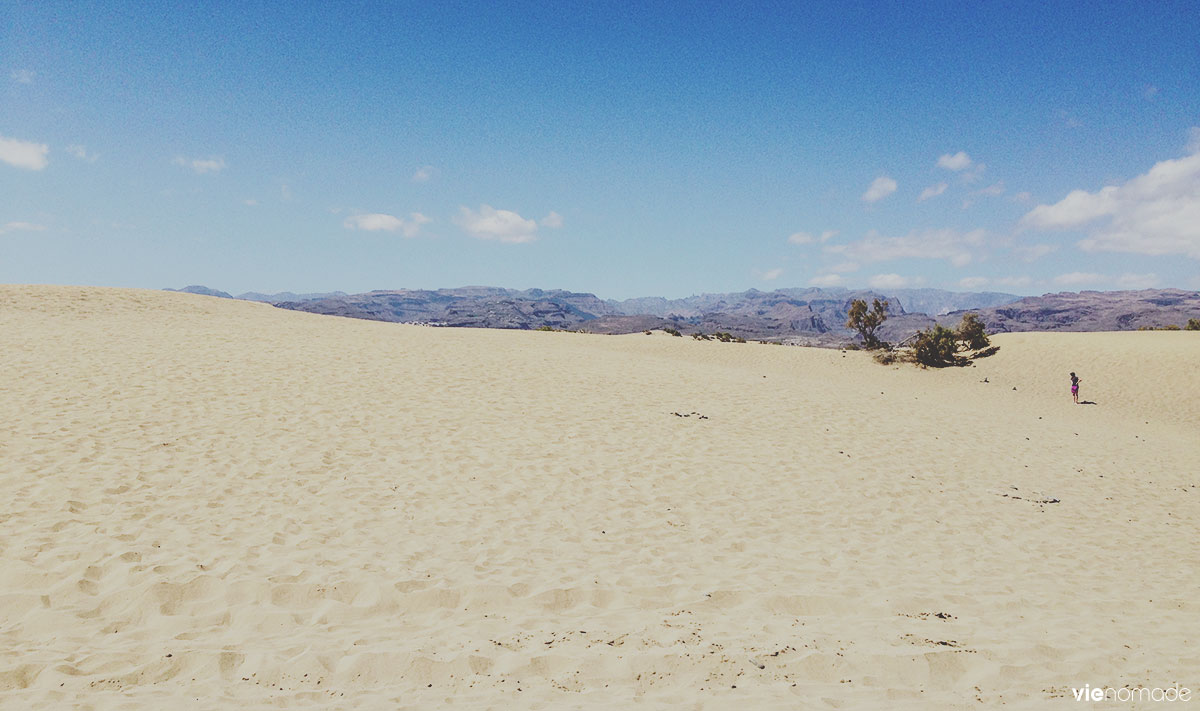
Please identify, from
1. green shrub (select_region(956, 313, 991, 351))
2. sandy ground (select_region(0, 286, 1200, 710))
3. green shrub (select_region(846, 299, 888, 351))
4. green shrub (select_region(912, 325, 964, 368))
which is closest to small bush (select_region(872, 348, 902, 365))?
green shrub (select_region(912, 325, 964, 368))

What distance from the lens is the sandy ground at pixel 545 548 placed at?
4.30 meters

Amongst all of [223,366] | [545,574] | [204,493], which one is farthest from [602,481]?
[223,366]

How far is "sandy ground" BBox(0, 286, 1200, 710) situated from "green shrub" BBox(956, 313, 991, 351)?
758 inches

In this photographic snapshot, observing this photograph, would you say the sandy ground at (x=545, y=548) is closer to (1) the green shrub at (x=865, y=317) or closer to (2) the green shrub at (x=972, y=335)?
(2) the green shrub at (x=972, y=335)

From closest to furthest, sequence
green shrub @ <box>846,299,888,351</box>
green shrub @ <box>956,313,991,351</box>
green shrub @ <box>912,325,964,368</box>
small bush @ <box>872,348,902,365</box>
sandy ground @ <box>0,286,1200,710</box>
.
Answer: sandy ground @ <box>0,286,1200,710</box> → green shrub @ <box>912,325,964,368</box> → small bush @ <box>872,348,902,365</box> → green shrub @ <box>956,313,991,351</box> → green shrub @ <box>846,299,888,351</box>

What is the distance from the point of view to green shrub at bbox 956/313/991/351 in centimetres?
3319

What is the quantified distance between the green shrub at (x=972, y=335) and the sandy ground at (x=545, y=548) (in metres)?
19.2

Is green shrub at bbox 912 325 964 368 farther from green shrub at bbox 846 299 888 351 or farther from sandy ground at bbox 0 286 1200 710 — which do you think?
sandy ground at bbox 0 286 1200 710

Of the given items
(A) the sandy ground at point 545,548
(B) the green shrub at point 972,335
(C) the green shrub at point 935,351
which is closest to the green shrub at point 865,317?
(B) the green shrub at point 972,335

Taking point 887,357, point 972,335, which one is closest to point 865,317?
point 972,335

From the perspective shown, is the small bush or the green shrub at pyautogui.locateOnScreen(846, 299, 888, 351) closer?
the small bush

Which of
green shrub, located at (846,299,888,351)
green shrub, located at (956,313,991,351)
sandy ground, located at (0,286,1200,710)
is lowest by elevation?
sandy ground, located at (0,286,1200,710)

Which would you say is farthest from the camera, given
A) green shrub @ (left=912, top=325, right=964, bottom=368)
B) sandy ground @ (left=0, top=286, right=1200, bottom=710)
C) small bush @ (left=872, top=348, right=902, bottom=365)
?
small bush @ (left=872, top=348, right=902, bottom=365)

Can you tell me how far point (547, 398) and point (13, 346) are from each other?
14798 millimetres
